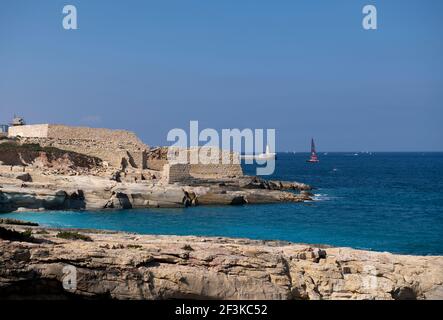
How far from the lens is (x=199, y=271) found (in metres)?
11.3

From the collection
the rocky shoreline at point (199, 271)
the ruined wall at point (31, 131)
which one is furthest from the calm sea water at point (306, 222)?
the ruined wall at point (31, 131)

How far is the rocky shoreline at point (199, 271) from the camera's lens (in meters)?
10.3

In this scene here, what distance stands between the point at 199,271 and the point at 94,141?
1444 inches

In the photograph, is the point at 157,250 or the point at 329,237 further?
the point at 329,237

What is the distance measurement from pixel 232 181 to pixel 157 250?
29853 millimetres

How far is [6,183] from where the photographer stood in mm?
29703

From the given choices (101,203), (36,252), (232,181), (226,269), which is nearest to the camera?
(36,252)

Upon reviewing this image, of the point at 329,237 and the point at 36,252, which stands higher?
the point at 36,252

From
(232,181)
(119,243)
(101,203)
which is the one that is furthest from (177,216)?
(119,243)

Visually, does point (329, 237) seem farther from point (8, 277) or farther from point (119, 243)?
point (8, 277)

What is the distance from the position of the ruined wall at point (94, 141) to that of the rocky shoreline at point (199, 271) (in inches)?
1223

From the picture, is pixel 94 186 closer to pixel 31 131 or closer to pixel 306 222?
pixel 306 222

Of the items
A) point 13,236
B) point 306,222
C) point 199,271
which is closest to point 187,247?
point 199,271
